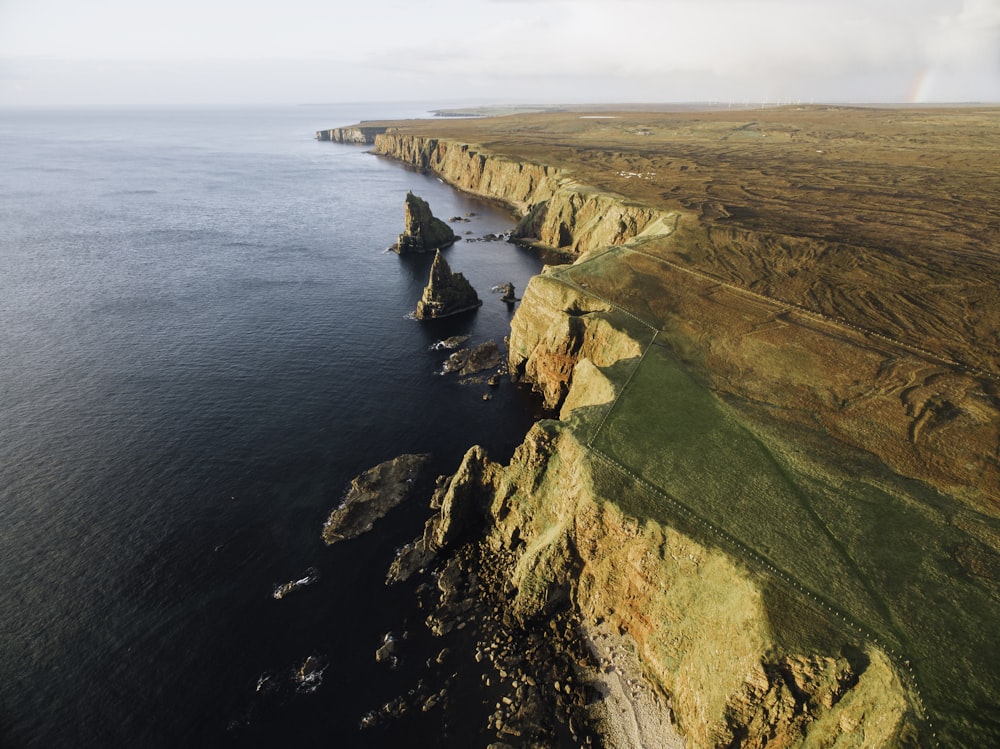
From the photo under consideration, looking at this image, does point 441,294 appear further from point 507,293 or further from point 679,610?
point 679,610

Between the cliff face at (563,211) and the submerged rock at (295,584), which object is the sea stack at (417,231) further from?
the submerged rock at (295,584)

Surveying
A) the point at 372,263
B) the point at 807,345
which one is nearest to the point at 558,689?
the point at 807,345

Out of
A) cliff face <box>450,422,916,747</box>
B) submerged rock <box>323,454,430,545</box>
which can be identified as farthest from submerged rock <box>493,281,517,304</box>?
cliff face <box>450,422,916,747</box>

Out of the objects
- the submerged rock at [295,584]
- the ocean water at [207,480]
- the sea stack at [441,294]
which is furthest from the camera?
the sea stack at [441,294]

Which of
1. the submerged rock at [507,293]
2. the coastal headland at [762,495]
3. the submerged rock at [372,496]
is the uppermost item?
the coastal headland at [762,495]

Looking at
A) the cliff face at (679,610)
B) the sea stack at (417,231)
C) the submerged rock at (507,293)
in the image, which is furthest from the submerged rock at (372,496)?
the sea stack at (417,231)

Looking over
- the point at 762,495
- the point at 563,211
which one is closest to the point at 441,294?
the point at 563,211

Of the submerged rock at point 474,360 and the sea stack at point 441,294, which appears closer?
the submerged rock at point 474,360

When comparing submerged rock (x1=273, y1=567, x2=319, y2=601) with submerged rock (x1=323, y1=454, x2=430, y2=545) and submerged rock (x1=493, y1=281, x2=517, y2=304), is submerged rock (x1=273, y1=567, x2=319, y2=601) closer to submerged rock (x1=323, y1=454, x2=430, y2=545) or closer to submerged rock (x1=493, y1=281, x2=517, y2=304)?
submerged rock (x1=323, y1=454, x2=430, y2=545)
